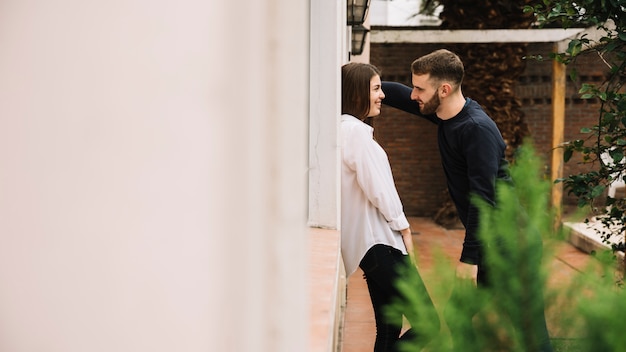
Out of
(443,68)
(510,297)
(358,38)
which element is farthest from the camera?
(358,38)

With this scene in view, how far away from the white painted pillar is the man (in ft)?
8.36

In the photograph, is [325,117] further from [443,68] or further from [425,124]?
[425,124]

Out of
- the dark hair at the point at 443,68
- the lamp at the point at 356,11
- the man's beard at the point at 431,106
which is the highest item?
the lamp at the point at 356,11

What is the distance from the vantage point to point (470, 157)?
313 centimetres

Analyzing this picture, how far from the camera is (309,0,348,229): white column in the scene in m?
3.45

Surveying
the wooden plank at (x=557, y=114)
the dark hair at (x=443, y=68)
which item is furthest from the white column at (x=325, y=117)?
the wooden plank at (x=557, y=114)

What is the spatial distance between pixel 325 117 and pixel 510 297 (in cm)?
281

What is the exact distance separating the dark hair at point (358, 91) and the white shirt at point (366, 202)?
0.19ft

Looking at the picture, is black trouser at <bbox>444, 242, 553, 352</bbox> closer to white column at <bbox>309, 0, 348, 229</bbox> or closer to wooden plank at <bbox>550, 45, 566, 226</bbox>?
white column at <bbox>309, 0, 348, 229</bbox>

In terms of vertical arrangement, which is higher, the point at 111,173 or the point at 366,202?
the point at 111,173

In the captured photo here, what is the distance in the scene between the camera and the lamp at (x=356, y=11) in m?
6.02

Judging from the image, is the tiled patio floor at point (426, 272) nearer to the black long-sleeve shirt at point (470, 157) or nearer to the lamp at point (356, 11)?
the black long-sleeve shirt at point (470, 157)

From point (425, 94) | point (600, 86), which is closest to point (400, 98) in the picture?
point (425, 94)

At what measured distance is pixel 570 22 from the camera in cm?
367
